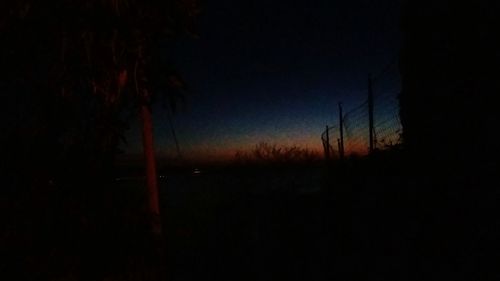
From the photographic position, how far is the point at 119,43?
553cm

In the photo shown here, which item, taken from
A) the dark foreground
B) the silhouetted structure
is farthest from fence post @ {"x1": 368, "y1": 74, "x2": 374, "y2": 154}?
the silhouetted structure

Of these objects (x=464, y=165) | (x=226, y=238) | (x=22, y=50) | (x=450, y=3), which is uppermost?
(x=450, y=3)

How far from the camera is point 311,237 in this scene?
8.45m

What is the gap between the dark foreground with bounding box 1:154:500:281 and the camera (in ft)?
18.4

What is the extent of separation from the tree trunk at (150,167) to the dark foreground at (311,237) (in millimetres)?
150

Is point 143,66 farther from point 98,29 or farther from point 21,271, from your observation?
point 21,271

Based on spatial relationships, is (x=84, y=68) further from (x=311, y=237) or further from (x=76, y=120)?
(x=311, y=237)

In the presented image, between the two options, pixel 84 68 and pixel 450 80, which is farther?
pixel 450 80

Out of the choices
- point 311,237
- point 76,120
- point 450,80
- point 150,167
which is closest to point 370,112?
point 311,237

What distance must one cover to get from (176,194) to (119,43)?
10528 mm

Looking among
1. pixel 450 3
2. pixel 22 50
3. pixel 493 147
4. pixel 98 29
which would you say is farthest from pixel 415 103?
pixel 22 50

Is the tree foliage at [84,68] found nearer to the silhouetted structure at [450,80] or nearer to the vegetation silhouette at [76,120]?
the vegetation silhouette at [76,120]

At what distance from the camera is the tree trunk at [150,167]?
6.79 m

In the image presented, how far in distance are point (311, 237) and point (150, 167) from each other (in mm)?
2641
